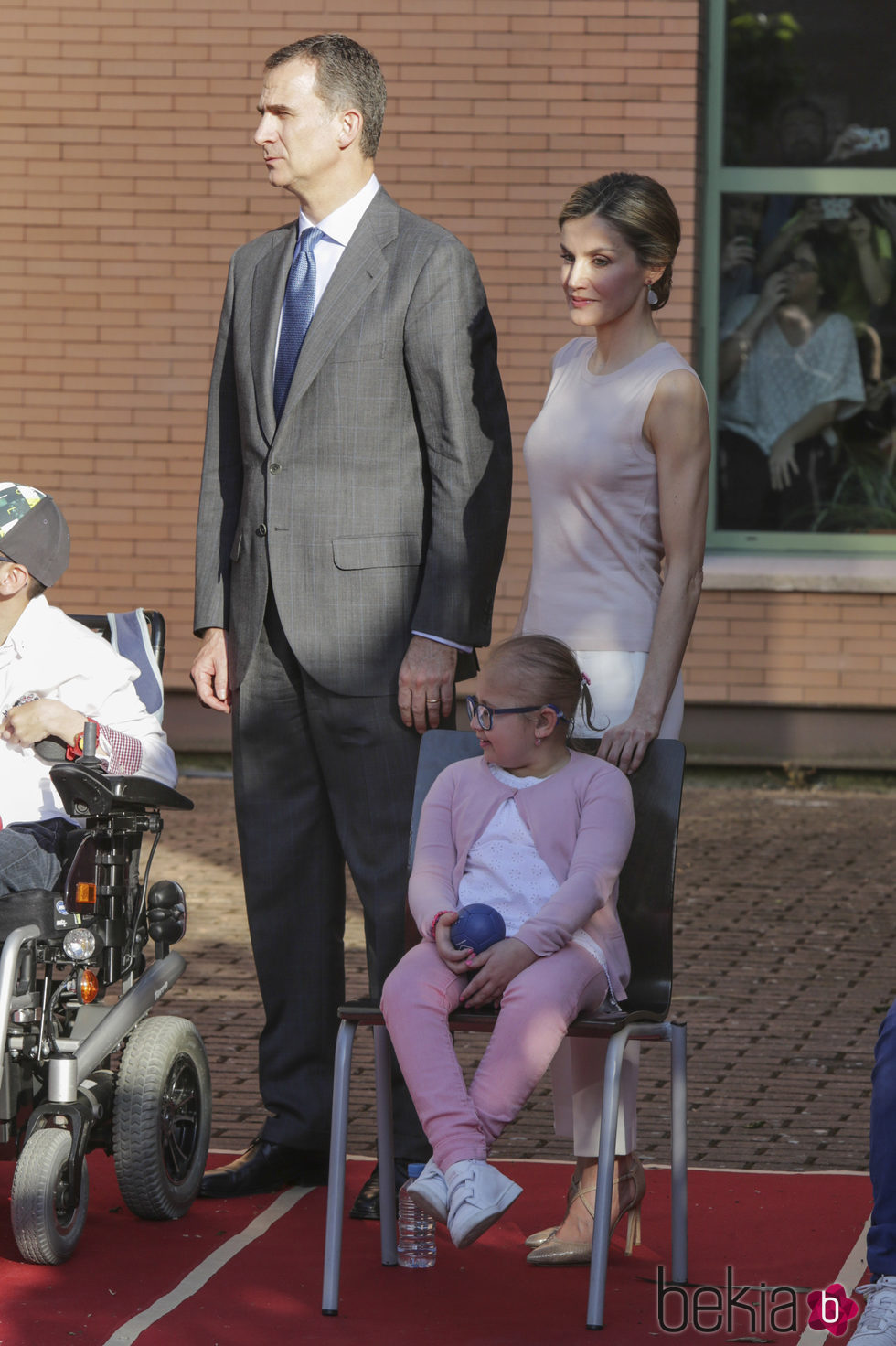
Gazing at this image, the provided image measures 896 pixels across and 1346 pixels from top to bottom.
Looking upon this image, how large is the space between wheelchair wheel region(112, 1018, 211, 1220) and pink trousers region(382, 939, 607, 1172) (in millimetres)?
718

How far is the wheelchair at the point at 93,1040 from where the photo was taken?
392 centimetres

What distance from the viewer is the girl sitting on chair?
11.8ft

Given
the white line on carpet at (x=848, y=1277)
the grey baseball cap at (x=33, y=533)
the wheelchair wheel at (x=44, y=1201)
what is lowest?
the white line on carpet at (x=848, y=1277)

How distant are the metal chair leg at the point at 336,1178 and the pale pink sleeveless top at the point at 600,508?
3.26 feet

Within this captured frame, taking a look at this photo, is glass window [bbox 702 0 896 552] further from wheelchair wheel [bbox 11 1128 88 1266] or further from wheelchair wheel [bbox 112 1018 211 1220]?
wheelchair wheel [bbox 11 1128 88 1266]

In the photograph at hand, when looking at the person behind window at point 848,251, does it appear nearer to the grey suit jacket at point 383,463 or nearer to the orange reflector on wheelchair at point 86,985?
the grey suit jacket at point 383,463

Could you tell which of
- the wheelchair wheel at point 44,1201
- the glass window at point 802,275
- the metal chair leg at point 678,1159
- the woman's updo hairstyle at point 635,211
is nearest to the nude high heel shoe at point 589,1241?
the metal chair leg at point 678,1159

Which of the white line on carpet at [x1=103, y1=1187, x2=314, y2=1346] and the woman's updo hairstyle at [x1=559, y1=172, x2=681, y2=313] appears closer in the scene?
the white line on carpet at [x1=103, y1=1187, x2=314, y2=1346]

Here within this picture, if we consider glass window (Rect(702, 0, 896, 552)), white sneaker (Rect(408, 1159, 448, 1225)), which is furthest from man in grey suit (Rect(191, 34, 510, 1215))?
glass window (Rect(702, 0, 896, 552))

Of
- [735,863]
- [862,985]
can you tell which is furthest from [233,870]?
[862,985]

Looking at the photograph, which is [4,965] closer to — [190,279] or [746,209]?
[190,279]

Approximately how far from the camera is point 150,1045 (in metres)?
4.26

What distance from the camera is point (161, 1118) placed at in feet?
13.8

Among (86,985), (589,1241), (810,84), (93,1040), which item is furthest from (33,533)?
(810,84)
